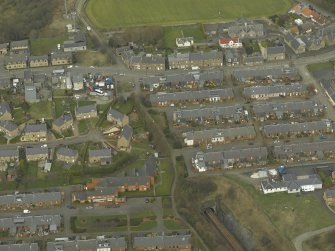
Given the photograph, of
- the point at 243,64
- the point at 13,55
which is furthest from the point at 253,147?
the point at 13,55

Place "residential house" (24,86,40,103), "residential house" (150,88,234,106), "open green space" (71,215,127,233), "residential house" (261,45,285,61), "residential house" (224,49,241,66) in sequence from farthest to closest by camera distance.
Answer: "residential house" (261,45,285,61) → "residential house" (224,49,241,66) → "residential house" (24,86,40,103) → "residential house" (150,88,234,106) → "open green space" (71,215,127,233)

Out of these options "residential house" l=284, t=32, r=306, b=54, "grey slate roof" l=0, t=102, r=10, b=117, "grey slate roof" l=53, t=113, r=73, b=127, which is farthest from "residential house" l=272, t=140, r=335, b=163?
"grey slate roof" l=0, t=102, r=10, b=117

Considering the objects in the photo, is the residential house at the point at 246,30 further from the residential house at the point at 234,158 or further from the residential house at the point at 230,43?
the residential house at the point at 234,158

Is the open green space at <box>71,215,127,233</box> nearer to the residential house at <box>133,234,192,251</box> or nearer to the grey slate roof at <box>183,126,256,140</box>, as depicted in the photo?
the residential house at <box>133,234,192,251</box>

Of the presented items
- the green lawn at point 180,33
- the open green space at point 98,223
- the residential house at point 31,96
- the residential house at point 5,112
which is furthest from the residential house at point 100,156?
the green lawn at point 180,33

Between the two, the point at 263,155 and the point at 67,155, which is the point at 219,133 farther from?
the point at 67,155
